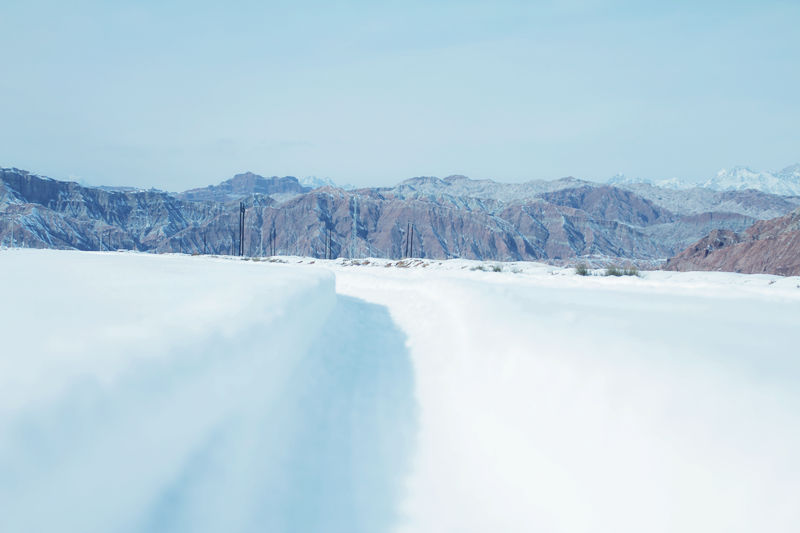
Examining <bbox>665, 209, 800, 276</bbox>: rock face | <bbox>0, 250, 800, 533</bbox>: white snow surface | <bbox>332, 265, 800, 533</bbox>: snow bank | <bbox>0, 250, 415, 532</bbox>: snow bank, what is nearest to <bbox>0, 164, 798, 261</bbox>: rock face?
<bbox>665, 209, 800, 276</bbox>: rock face

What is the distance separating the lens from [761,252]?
32.1 m

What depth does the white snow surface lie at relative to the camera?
1743 millimetres

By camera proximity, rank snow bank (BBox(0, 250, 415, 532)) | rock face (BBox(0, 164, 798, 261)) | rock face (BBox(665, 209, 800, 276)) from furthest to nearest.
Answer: rock face (BBox(0, 164, 798, 261)), rock face (BBox(665, 209, 800, 276)), snow bank (BBox(0, 250, 415, 532))

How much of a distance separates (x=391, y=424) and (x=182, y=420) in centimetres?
178

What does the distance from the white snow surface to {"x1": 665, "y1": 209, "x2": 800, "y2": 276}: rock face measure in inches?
998

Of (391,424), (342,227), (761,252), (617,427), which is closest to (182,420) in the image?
(391,424)

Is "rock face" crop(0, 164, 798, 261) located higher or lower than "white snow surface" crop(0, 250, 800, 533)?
higher

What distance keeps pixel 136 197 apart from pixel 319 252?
66.1m

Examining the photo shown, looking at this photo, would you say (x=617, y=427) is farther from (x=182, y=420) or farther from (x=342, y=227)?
(x=342, y=227)

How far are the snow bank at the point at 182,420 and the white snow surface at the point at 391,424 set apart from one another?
0.03ft

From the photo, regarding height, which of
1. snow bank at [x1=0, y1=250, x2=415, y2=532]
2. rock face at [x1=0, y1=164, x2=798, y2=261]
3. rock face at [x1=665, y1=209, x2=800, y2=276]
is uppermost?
rock face at [x1=0, y1=164, x2=798, y2=261]

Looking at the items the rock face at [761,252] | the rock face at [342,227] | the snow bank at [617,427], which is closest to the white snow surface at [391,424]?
the snow bank at [617,427]

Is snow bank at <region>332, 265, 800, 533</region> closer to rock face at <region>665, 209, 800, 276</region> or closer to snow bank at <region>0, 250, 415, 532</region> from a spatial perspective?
snow bank at <region>0, 250, 415, 532</region>

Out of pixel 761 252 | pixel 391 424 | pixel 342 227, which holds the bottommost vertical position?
pixel 391 424
